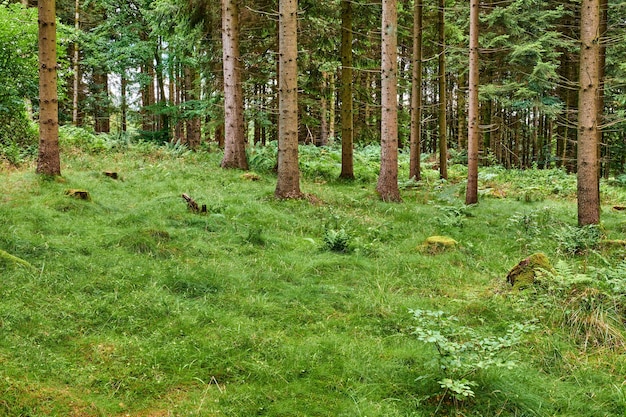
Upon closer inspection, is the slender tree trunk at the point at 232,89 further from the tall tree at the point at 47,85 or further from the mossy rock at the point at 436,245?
the mossy rock at the point at 436,245

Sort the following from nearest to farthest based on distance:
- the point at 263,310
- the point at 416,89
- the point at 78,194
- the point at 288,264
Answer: the point at 263,310, the point at 288,264, the point at 78,194, the point at 416,89

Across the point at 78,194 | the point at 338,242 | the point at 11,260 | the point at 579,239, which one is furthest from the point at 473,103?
the point at 11,260

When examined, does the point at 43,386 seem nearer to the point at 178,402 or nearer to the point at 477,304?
the point at 178,402

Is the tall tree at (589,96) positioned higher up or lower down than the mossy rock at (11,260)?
higher up

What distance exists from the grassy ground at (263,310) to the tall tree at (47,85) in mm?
603

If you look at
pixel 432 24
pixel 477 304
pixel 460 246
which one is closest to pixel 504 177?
pixel 432 24

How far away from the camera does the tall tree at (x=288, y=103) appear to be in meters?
11.0

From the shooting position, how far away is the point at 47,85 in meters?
9.77

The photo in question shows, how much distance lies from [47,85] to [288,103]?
17.2 ft

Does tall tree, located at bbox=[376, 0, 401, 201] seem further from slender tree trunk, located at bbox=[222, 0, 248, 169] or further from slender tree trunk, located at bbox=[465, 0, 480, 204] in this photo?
slender tree trunk, located at bbox=[222, 0, 248, 169]

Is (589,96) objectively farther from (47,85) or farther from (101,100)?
(101,100)

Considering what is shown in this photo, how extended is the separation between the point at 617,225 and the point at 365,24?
9.96 m

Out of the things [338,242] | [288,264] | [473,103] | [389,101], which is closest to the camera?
[288,264]

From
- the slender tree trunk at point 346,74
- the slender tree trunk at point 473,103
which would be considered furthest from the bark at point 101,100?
the slender tree trunk at point 473,103
